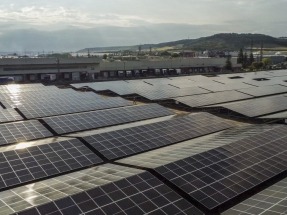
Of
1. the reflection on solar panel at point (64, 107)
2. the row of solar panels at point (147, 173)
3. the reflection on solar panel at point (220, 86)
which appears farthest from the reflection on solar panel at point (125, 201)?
the reflection on solar panel at point (220, 86)

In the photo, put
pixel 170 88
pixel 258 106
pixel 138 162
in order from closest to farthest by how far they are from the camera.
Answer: pixel 138 162 → pixel 258 106 → pixel 170 88

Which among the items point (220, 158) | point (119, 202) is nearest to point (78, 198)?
point (119, 202)

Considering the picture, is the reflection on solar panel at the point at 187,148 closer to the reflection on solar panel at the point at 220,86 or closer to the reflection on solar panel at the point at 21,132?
the reflection on solar panel at the point at 21,132

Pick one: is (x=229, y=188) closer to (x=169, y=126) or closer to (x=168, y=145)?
(x=168, y=145)

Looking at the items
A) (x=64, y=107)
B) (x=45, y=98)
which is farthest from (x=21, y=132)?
(x=45, y=98)

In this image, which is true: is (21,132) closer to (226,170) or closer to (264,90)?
(226,170)
